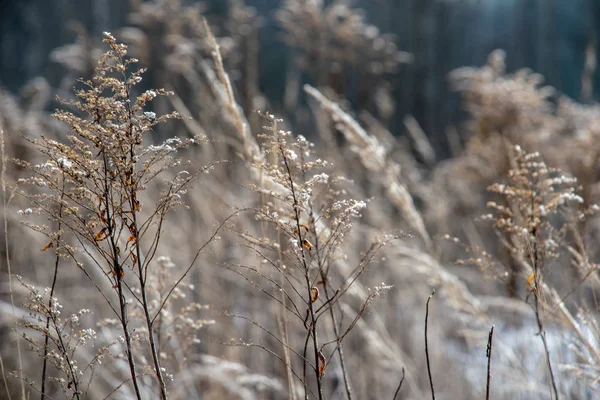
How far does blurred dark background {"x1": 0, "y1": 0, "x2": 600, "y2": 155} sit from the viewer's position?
356 inches

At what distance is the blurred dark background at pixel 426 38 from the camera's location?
9.03m

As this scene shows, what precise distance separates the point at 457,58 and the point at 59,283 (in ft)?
30.8

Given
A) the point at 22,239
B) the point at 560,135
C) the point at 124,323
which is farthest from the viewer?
the point at 560,135

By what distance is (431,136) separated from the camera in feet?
28.2

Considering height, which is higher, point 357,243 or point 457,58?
point 457,58

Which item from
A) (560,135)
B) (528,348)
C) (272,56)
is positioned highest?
(272,56)

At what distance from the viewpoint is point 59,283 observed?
2328 millimetres

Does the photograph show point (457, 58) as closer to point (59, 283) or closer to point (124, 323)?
point (59, 283)

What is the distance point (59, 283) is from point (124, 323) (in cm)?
205

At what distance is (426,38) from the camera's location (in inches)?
390

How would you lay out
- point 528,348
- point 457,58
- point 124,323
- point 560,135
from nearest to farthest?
point 124,323 < point 528,348 < point 560,135 < point 457,58

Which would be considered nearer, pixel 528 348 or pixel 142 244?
pixel 528 348

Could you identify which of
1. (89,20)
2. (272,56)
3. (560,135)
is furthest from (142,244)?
(89,20)

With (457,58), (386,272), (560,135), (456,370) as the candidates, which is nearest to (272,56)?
(457,58)
